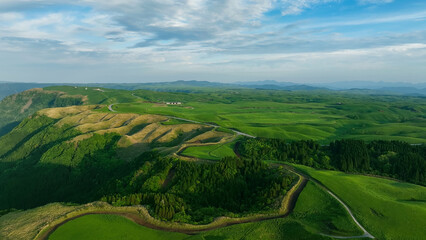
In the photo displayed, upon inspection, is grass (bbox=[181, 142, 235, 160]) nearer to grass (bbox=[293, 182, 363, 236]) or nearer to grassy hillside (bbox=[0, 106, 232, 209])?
grassy hillside (bbox=[0, 106, 232, 209])

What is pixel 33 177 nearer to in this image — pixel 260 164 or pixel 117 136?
pixel 117 136

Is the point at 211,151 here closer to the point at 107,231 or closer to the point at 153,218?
the point at 153,218

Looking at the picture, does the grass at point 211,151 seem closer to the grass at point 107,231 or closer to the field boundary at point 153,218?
the field boundary at point 153,218

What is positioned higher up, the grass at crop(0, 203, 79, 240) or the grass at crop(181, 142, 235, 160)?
the grass at crop(181, 142, 235, 160)

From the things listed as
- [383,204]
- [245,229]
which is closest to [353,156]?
[383,204]

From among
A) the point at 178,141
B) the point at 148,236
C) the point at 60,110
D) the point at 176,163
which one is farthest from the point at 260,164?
the point at 60,110

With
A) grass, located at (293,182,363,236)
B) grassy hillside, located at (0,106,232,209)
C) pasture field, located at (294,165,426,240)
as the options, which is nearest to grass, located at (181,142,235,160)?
grassy hillside, located at (0,106,232,209)
